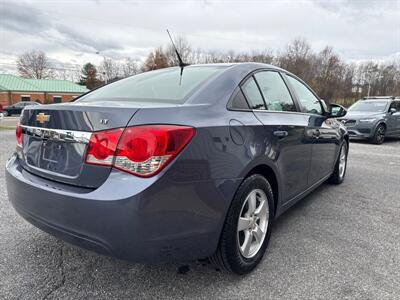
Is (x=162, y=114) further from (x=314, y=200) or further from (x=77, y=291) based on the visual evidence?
(x=314, y=200)

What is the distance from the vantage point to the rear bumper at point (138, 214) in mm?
1621

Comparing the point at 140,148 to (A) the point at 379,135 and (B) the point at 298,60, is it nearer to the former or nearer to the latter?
(A) the point at 379,135

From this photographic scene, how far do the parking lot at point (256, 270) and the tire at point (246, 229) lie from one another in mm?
129

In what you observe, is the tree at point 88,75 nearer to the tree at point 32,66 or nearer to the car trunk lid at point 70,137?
the tree at point 32,66

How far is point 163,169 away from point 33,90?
55061 mm

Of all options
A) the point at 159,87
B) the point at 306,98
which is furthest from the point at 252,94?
the point at 306,98

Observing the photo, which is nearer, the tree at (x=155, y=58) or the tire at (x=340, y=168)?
the tire at (x=340, y=168)

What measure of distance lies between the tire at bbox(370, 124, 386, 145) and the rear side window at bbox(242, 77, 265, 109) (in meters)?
9.25

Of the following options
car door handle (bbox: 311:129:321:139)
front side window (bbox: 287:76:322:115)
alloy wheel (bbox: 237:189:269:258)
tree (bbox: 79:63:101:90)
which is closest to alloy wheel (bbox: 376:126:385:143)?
front side window (bbox: 287:76:322:115)

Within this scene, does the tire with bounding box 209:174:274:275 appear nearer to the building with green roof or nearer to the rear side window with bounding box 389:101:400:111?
the rear side window with bounding box 389:101:400:111

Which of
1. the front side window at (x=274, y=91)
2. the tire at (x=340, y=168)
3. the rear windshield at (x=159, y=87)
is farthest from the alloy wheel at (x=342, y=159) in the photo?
the rear windshield at (x=159, y=87)

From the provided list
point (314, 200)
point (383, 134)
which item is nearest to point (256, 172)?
point (314, 200)

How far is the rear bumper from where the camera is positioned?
1621mm

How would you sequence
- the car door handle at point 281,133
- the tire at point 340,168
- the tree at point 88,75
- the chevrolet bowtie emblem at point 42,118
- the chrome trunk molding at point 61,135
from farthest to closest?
the tree at point 88,75
the tire at point 340,168
the car door handle at point 281,133
the chevrolet bowtie emblem at point 42,118
the chrome trunk molding at point 61,135
